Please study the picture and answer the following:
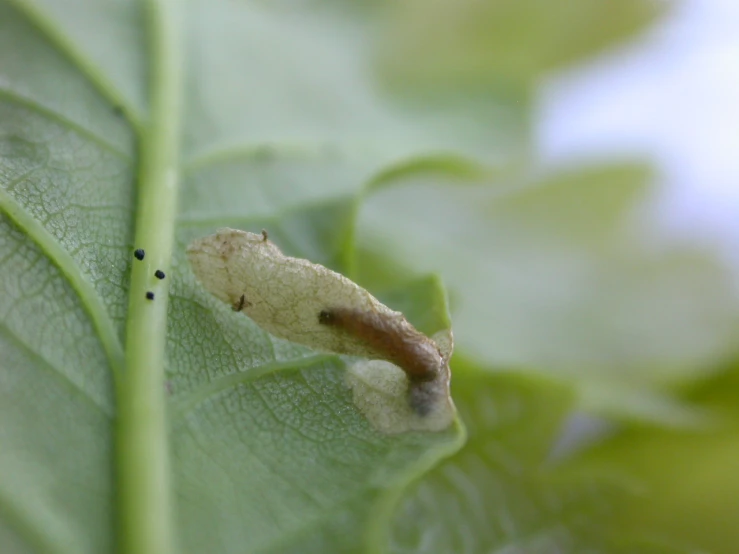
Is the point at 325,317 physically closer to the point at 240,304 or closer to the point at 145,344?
the point at 240,304

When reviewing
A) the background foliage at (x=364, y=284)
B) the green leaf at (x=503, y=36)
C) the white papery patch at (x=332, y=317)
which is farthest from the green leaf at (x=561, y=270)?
the white papery patch at (x=332, y=317)

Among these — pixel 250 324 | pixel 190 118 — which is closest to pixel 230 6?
pixel 190 118

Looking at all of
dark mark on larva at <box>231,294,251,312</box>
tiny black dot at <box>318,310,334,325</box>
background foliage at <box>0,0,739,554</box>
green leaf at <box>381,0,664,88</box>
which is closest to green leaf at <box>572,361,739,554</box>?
background foliage at <box>0,0,739,554</box>

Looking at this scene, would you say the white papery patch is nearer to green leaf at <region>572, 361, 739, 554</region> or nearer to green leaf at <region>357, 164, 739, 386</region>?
green leaf at <region>357, 164, 739, 386</region>

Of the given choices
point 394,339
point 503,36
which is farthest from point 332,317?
point 503,36

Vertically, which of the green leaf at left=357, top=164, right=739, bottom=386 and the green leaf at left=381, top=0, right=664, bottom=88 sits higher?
the green leaf at left=381, top=0, right=664, bottom=88

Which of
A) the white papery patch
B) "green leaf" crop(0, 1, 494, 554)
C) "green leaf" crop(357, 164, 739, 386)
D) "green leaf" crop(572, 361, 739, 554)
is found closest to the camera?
"green leaf" crop(0, 1, 494, 554)
